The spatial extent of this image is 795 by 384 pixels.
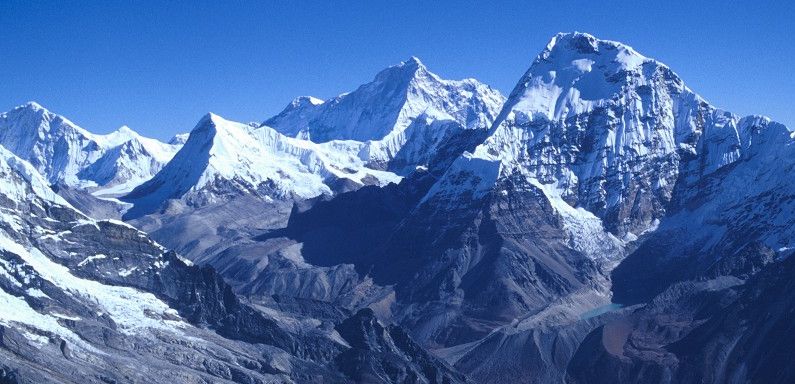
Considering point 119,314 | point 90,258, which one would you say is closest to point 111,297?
point 119,314

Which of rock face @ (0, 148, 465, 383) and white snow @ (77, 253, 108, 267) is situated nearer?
rock face @ (0, 148, 465, 383)

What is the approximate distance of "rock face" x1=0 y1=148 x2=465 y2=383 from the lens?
6590 inches

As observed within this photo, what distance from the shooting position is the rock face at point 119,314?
167 metres

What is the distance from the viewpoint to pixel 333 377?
628 feet

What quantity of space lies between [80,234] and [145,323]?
1806 cm

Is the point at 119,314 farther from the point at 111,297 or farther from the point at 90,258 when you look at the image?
the point at 90,258

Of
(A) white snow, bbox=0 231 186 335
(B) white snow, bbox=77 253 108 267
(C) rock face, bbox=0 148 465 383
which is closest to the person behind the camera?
(C) rock face, bbox=0 148 465 383

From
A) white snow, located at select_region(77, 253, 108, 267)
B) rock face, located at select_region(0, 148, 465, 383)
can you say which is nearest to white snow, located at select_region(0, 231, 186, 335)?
rock face, located at select_region(0, 148, 465, 383)

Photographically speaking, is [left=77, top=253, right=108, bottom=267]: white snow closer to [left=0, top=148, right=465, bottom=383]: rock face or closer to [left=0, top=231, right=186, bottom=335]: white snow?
[left=0, top=148, right=465, bottom=383]: rock face

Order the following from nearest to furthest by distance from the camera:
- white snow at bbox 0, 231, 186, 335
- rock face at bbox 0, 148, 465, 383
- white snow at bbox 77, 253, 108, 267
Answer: rock face at bbox 0, 148, 465, 383 < white snow at bbox 0, 231, 186, 335 < white snow at bbox 77, 253, 108, 267

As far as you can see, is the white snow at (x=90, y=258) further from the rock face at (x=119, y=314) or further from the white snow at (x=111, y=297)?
the white snow at (x=111, y=297)

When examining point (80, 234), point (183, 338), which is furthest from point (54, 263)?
point (183, 338)

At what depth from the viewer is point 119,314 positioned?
183500mm

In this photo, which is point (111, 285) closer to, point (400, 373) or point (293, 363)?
point (293, 363)
